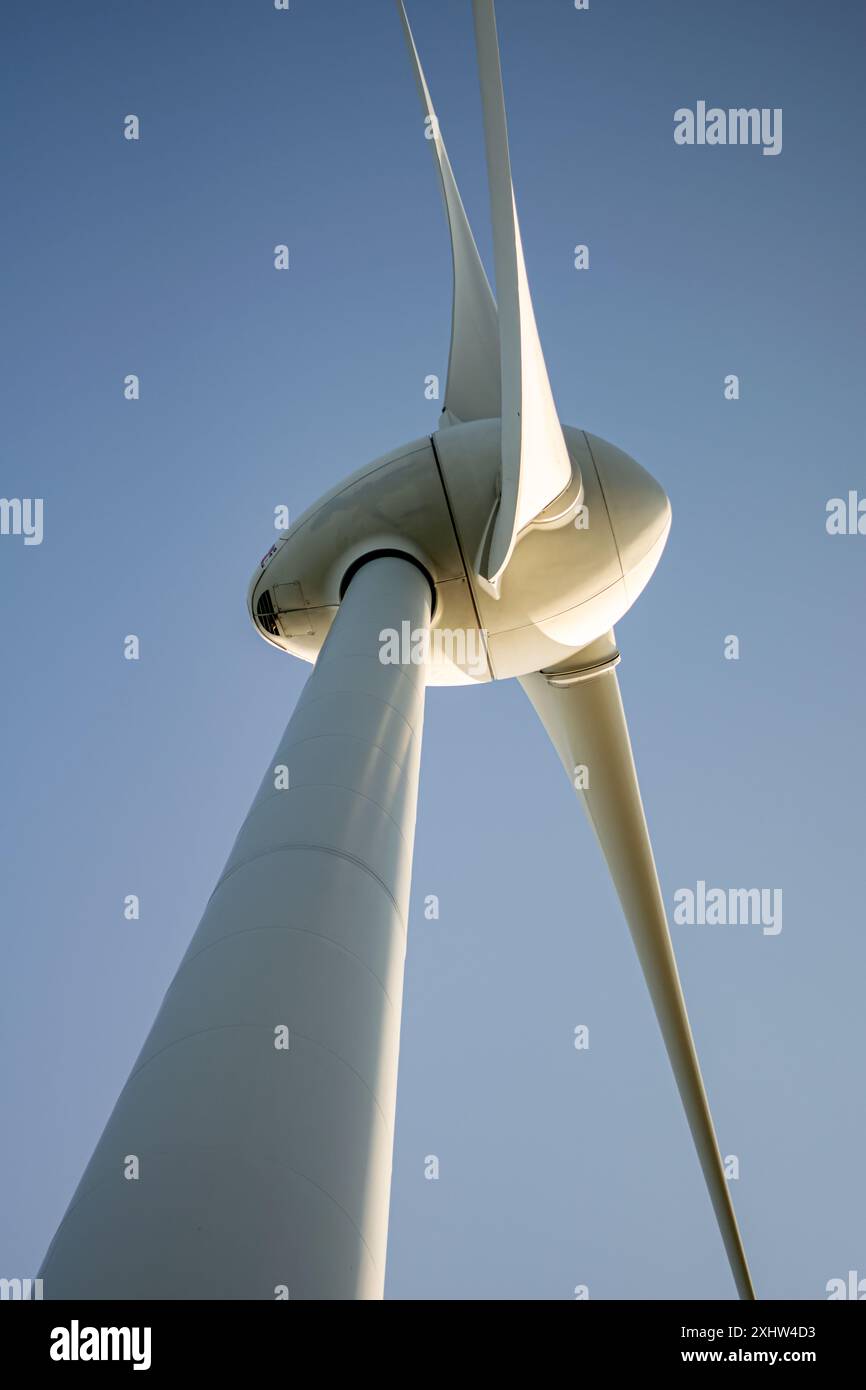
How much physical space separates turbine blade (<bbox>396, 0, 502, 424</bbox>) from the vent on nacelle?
3680 millimetres

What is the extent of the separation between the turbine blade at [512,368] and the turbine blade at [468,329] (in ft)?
Result: 11.4

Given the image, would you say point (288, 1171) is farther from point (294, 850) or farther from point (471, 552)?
point (471, 552)

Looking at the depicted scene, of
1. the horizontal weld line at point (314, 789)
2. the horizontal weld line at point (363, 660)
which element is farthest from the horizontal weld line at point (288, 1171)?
the horizontal weld line at point (363, 660)

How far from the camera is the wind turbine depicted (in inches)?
120

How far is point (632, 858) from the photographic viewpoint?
34.6 feet

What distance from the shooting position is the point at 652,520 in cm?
946

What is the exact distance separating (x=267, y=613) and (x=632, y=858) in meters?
4.54

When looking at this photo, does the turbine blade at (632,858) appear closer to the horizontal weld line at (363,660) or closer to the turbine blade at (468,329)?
the turbine blade at (468,329)

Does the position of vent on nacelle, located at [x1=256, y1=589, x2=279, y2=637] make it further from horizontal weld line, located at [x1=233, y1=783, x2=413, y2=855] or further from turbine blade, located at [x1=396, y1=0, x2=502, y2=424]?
horizontal weld line, located at [x1=233, y1=783, x2=413, y2=855]

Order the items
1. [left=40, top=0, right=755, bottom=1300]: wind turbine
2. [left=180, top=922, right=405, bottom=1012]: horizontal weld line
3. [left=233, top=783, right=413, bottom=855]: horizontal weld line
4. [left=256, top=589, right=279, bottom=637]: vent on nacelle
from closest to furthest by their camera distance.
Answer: [left=40, top=0, right=755, bottom=1300]: wind turbine
[left=180, top=922, right=405, bottom=1012]: horizontal weld line
[left=233, top=783, right=413, bottom=855]: horizontal weld line
[left=256, top=589, right=279, bottom=637]: vent on nacelle

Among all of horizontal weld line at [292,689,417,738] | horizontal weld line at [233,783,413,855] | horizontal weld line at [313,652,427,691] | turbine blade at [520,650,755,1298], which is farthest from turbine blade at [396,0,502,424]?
horizontal weld line at [233,783,413,855]

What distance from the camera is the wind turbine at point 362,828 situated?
3.05 m
